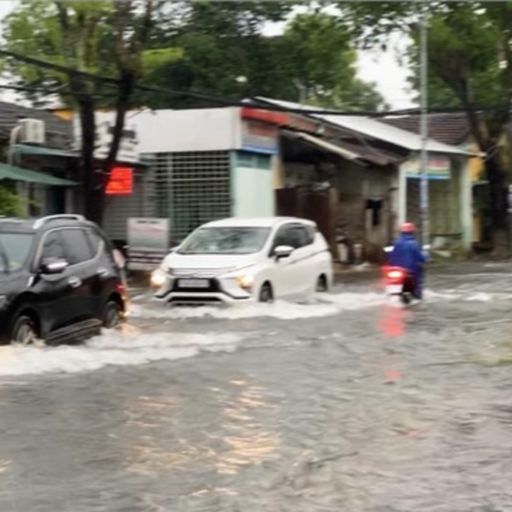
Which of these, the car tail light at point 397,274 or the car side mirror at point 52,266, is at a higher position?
the car side mirror at point 52,266

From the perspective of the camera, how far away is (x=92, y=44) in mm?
23969

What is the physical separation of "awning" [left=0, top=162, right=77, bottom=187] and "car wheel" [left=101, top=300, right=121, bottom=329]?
776cm

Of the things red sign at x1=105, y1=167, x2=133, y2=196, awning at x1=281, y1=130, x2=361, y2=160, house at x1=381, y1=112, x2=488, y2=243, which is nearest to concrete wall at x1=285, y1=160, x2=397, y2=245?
awning at x1=281, y1=130, x2=361, y2=160

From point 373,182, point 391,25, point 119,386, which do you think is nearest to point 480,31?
point 391,25

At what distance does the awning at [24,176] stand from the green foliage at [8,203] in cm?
34

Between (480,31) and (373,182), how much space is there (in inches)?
221

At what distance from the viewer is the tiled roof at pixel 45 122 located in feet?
84.7

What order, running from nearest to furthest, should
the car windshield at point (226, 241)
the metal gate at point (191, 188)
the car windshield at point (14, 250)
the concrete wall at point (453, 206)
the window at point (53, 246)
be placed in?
the car windshield at point (14, 250) → the window at point (53, 246) → the car windshield at point (226, 241) → the metal gate at point (191, 188) → the concrete wall at point (453, 206)

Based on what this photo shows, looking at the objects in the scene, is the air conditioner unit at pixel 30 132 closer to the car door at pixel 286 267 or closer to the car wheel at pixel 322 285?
the car door at pixel 286 267

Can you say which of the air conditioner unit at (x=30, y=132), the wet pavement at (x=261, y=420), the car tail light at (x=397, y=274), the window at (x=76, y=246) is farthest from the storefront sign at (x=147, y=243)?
the window at (x=76, y=246)

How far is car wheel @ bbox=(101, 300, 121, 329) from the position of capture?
47.4ft

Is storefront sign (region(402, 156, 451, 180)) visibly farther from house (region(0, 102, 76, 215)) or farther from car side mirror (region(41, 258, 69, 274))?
car side mirror (region(41, 258, 69, 274))

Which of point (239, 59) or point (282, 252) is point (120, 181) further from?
point (239, 59)

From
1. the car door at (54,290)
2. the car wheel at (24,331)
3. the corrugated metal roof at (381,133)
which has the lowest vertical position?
the car wheel at (24,331)
